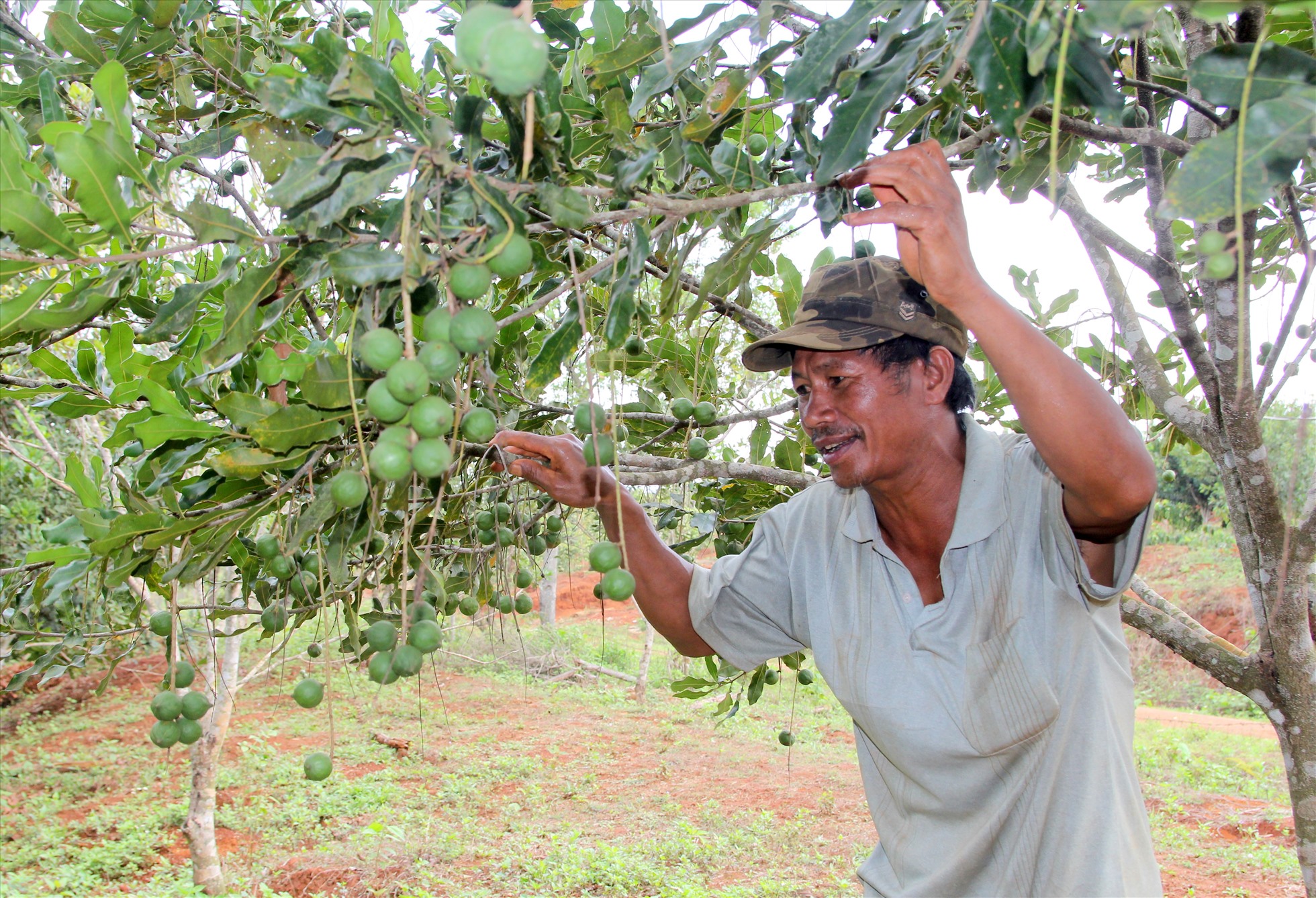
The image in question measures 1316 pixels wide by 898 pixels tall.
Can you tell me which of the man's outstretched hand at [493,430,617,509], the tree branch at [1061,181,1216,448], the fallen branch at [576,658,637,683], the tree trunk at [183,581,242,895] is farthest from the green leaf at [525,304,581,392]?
the fallen branch at [576,658,637,683]

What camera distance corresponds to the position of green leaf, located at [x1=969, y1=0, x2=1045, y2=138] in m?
0.90

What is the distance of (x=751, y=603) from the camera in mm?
1975

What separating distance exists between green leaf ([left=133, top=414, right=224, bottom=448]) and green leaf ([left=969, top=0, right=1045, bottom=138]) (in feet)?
3.93

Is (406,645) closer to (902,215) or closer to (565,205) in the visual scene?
(565,205)

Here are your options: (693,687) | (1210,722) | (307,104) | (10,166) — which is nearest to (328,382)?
(307,104)

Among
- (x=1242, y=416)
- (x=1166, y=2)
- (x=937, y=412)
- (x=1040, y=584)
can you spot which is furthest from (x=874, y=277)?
(x=1166, y=2)

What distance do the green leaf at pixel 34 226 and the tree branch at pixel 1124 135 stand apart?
1.29 metres

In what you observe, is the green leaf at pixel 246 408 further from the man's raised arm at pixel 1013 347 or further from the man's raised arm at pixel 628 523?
the man's raised arm at pixel 1013 347

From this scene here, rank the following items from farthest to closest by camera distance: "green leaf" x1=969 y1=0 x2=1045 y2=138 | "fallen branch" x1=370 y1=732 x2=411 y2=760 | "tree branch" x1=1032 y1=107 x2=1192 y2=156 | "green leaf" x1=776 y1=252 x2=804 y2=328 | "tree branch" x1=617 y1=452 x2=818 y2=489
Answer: "fallen branch" x1=370 y1=732 x2=411 y2=760, "green leaf" x1=776 y1=252 x2=804 y2=328, "tree branch" x1=617 y1=452 x2=818 y2=489, "tree branch" x1=1032 y1=107 x2=1192 y2=156, "green leaf" x1=969 y1=0 x2=1045 y2=138

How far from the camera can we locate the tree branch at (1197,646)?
1.88 meters

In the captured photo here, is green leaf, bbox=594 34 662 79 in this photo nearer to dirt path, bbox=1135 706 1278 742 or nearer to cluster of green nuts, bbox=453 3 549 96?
cluster of green nuts, bbox=453 3 549 96

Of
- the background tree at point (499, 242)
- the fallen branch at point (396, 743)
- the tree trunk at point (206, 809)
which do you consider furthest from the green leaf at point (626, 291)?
the fallen branch at point (396, 743)

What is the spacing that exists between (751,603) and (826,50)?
4.08 ft

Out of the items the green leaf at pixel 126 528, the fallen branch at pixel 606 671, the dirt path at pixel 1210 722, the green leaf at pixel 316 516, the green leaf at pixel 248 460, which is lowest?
the fallen branch at pixel 606 671
